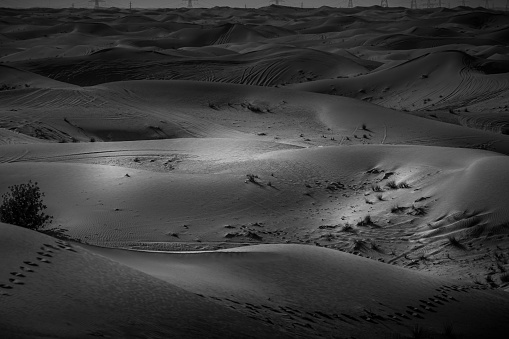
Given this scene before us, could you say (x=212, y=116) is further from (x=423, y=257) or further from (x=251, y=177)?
(x=423, y=257)

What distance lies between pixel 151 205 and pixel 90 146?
188 inches

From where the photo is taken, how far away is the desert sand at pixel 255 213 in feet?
14.8

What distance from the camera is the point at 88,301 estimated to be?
4105mm

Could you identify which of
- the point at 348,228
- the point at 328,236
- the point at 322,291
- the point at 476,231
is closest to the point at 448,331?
the point at 322,291

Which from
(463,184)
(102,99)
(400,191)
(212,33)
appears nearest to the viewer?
(463,184)

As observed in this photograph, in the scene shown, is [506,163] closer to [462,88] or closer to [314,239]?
[314,239]

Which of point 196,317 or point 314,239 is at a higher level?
point 196,317

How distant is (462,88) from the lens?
27.0 m

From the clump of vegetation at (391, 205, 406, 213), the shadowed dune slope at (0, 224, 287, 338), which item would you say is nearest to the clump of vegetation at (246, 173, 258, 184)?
the clump of vegetation at (391, 205, 406, 213)

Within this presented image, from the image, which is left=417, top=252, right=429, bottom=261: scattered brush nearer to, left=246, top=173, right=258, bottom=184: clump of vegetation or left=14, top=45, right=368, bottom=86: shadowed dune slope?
left=246, top=173, right=258, bottom=184: clump of vegetation

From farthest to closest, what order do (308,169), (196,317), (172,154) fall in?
(172,154) < (308,169) < (196,317)

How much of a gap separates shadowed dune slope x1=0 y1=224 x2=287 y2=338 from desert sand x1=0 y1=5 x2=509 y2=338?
0.05 feet

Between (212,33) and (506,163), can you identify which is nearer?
(506,163)

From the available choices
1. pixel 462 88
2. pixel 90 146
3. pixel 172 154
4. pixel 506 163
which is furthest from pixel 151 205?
pixel 462 88
